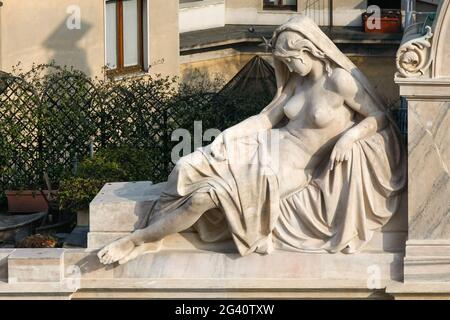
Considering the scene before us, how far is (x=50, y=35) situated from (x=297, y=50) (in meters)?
13.4

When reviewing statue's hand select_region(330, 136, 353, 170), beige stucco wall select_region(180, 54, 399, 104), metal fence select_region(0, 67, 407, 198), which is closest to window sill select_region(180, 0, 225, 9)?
beige stucco wall select_region(180, 54, 399, 104)

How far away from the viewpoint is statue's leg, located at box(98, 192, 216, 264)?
20703 mm

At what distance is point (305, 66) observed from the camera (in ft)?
68.4

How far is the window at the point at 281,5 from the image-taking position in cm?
4688

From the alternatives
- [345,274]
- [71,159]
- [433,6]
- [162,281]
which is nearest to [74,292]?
[162,281]

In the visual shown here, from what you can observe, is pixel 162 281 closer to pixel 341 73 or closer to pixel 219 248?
pixel 219 248

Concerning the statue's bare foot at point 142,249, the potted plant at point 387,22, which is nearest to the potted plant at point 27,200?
the statue's bare foot at point 142,249

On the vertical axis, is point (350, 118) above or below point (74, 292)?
above

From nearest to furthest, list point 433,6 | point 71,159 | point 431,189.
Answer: point 431,189, point 71,159, point 433,6

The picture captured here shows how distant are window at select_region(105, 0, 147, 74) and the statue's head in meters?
13.6

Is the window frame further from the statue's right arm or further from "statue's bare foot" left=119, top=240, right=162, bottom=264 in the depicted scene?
"statue's bare foot" left=119, top=240, right=162, bottom=264

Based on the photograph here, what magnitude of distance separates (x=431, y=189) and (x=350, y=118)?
83 centimetres

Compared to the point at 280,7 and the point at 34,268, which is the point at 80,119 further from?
the point at 280,7

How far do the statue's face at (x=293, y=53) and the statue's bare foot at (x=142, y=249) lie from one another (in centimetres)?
168
